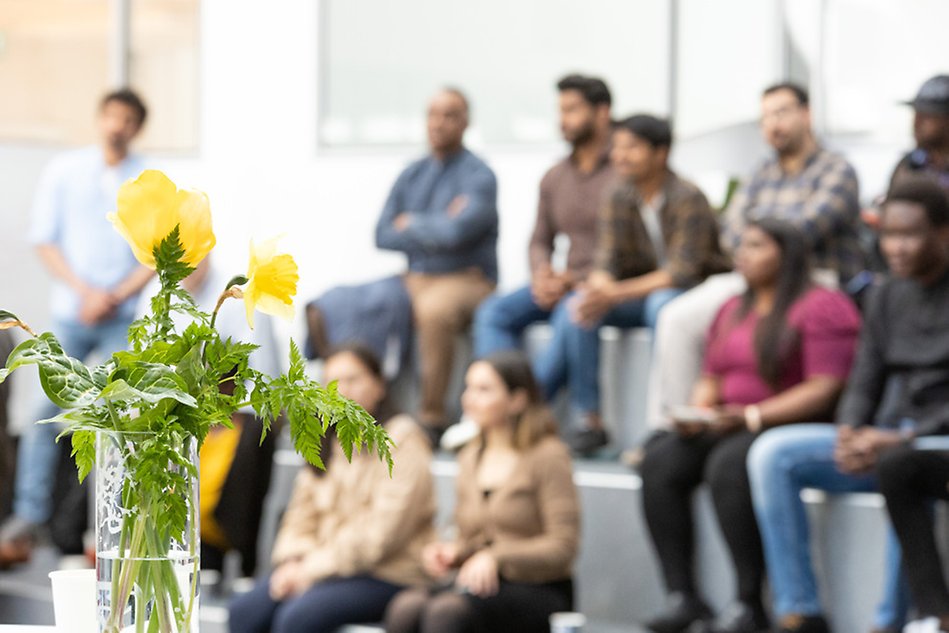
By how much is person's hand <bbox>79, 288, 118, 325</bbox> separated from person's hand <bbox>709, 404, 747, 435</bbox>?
2323 mm

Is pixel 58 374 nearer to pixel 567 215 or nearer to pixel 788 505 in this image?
pixel 788 505

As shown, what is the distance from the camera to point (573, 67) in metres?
6.18

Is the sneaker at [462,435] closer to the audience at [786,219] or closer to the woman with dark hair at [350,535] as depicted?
the woman with dark hair at [350,535]

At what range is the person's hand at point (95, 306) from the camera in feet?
18.4

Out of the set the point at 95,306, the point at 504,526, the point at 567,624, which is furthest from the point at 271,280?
the point at 95,306

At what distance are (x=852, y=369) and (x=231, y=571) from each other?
227 centimetres

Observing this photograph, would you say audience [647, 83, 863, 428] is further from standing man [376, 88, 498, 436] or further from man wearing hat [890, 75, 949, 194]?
standing man [376, 88, 498, 436]

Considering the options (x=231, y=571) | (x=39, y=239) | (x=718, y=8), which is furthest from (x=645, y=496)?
(x=39, y=239)

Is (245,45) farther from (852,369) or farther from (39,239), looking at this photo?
(852,369)

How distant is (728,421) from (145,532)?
3.00 m

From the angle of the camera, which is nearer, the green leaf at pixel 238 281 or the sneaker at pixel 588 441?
the green leaf at pixel 238 281

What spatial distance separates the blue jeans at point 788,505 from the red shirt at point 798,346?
26 cm

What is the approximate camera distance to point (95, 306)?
5.61 m

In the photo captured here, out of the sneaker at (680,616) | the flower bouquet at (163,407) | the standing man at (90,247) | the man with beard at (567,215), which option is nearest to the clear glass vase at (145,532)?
the flower bouquet at (163,407)
